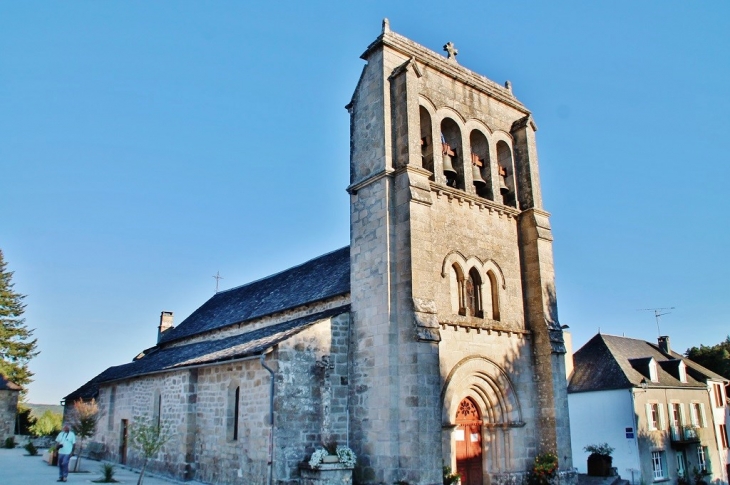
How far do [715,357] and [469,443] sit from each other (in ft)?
116

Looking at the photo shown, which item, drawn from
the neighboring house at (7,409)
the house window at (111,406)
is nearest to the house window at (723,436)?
the house window at (111,406)

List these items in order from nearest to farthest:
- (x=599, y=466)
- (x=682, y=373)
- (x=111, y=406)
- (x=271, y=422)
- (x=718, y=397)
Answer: (x=271, y=422)
(x=599, y=466)
(x=111, y=406)
(x=682, y=373)
(x=718, y=397)

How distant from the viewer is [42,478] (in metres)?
16.9

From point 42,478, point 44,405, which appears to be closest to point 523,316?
point 42,478

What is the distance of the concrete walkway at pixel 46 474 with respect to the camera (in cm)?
1633

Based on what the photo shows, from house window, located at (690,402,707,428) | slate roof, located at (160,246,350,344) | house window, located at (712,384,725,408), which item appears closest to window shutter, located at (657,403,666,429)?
house window, located at (690,402,707,428)

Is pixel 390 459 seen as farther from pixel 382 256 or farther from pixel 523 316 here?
pixel 523 316

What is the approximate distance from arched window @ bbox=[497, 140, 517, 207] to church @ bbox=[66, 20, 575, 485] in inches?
1.8

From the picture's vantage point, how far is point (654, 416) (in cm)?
2816

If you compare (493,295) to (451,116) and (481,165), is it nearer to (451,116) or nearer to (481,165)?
(481,165)

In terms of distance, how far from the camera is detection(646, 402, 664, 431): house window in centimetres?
2755

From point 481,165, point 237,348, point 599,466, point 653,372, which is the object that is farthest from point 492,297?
point 653,372

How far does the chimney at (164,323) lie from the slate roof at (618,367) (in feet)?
70.7

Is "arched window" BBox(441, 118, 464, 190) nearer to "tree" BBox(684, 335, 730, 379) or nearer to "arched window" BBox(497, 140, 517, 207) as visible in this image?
"arched window" BBox(497, 140, 517, 207)
